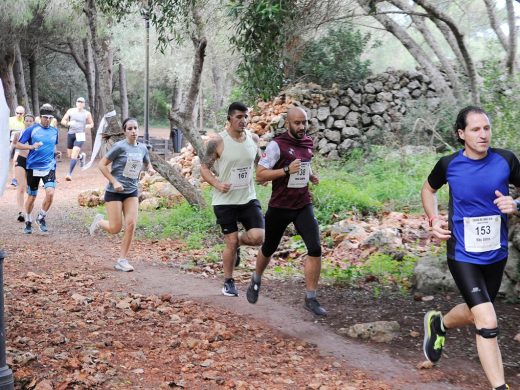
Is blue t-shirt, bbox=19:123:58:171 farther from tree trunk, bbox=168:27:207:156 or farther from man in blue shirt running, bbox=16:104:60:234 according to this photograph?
tree trunk, bbox=168:27:207:156

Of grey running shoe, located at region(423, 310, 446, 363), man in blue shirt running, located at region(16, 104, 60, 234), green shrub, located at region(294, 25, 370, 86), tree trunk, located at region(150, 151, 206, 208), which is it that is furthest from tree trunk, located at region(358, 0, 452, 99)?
grey running shoe, located at region(423, 310, 446, 363)

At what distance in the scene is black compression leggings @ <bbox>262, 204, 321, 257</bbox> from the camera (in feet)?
21.4

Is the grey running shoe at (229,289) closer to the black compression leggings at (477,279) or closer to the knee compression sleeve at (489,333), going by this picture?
the black compression leggings at (477,279)

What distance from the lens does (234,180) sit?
717 centimetres

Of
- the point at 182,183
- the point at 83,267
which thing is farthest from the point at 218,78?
the point at 83,267

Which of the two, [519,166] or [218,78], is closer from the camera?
[519,166]

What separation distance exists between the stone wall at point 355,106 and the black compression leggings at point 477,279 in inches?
479

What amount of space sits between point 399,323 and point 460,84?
1167 centimetres

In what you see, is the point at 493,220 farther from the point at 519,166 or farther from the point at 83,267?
the point at 83,267

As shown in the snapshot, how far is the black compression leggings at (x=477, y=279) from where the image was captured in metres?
4.48

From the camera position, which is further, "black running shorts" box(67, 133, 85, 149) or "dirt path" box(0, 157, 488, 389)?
"black running shorts" box(67, 133, 85, 149)

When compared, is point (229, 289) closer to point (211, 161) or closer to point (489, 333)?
point (211, 161)

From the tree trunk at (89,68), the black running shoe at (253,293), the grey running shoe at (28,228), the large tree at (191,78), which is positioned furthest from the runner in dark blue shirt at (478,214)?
the tree trunk at (89,68)

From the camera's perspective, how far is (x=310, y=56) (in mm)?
17812
